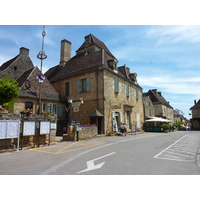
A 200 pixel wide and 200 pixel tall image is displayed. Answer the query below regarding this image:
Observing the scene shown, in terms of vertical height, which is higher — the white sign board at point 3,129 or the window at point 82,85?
the window at point 82,85

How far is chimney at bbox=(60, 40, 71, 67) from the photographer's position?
Answer: 22233 millimetres

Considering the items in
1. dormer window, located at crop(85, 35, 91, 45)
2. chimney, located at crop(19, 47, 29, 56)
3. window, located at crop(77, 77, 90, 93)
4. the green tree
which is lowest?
the green tree

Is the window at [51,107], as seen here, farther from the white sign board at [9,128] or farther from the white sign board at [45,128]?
the white sign board at [9,128]

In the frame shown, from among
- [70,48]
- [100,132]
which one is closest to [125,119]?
[100,132]

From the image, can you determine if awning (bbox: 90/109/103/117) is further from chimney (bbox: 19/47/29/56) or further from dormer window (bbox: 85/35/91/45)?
chimney (bbox: 19/47/29/56)

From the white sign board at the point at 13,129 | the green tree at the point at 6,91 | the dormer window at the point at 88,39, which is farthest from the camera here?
the dormer window at the point at 88,39

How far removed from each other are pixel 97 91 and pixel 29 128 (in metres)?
8.72

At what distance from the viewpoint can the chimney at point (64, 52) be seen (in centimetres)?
2223

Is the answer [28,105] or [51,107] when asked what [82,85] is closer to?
[51,107]

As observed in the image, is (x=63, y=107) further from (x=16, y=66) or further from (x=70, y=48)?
(x=70, y=48)

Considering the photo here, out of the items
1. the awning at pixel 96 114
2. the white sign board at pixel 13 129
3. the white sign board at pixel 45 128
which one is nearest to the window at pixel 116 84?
the awning at pixel 96 114

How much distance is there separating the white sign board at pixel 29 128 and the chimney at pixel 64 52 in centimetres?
1487

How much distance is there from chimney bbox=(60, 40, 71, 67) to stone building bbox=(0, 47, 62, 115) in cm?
411

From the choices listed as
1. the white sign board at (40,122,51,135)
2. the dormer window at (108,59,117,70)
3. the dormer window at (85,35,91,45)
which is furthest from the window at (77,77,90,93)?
the white sign board at (40,122,51,135)
